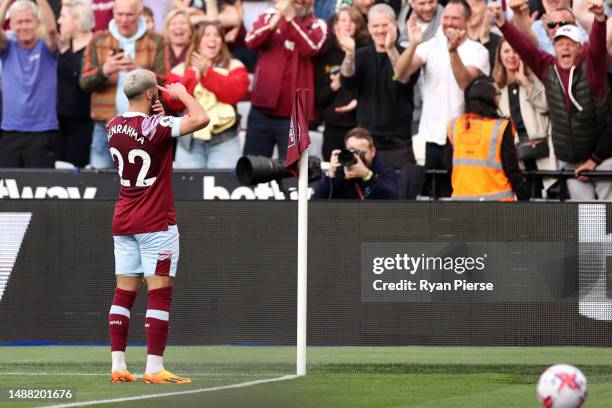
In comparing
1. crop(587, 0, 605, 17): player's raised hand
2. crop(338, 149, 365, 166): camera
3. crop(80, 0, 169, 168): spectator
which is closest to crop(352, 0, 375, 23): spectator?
crop(80, 0, 169, 168): spectator

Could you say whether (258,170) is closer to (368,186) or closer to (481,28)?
(368,186)

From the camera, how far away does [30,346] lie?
13969mm

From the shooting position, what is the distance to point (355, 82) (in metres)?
16.3

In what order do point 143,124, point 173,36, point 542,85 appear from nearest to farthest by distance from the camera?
1. point 143,124
2. point 542,85
3. point 173,36

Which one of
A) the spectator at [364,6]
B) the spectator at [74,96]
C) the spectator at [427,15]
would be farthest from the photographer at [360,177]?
the spectator at [74,96]

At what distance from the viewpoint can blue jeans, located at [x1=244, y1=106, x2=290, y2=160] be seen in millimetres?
16562

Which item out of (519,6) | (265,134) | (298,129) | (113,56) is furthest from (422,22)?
(298,129)

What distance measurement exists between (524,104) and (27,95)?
6265 mm

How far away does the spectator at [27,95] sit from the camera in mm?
17078

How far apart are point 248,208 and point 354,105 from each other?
3.01 m

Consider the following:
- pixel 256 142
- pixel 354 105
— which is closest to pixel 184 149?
pixel 256 142

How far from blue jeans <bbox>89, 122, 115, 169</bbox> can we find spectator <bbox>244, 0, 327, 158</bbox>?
1808mm

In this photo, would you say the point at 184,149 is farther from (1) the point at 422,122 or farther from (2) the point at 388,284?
(2) the point at 388,284

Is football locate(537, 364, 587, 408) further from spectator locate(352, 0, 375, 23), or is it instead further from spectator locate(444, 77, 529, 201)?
spectator locate(352, 0, 375, 23)
